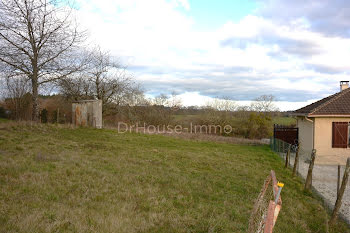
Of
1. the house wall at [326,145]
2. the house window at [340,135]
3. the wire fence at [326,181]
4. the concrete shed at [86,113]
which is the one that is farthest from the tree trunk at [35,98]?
the house window at [340,135]

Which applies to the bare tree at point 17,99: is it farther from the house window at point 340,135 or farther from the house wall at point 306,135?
the house window at point 340,135

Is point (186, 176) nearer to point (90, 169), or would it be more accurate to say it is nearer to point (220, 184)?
point (220, 184)

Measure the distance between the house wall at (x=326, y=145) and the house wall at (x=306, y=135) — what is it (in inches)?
17.7

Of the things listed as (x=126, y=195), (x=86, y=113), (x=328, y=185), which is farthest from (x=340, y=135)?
(x=86, y=113)

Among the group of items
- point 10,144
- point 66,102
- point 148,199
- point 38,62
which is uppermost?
point 38,62

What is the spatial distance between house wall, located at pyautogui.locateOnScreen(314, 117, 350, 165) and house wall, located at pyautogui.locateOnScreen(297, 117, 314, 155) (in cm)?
45

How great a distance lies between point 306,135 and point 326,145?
1796 mm

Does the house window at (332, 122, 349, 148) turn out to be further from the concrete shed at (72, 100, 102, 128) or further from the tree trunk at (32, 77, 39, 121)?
the tree trunk at (32, 77, 39, 121)

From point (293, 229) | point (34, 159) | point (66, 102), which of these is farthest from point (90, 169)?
point (66, 102)

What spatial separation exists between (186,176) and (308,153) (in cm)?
928

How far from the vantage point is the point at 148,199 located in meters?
5.29

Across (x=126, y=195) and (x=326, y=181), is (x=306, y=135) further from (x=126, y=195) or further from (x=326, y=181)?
(x=126, y=195)

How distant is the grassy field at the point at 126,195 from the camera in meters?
3.94

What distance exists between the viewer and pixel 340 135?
43.8ft
